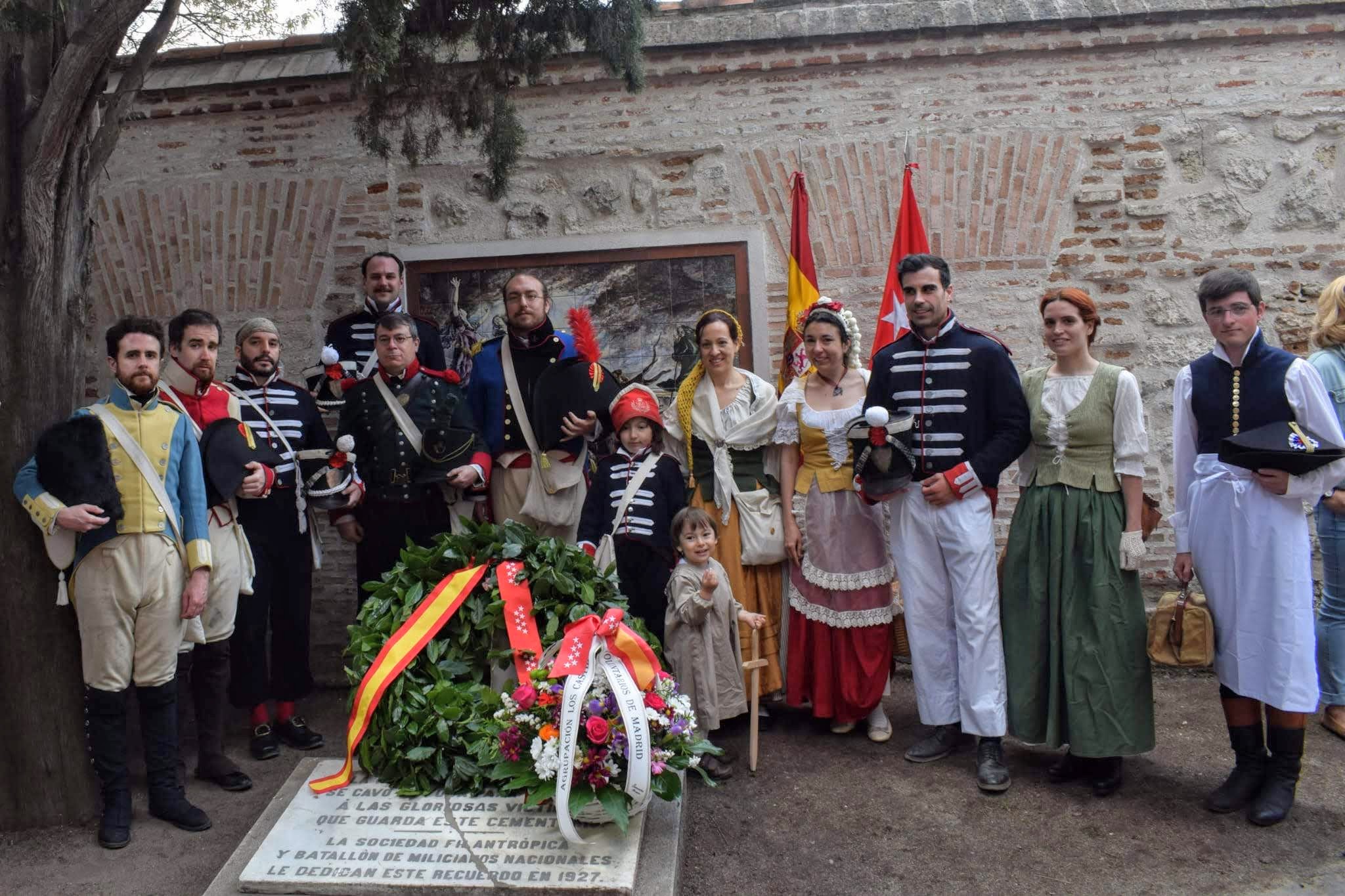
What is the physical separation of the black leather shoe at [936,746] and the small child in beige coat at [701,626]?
84cm

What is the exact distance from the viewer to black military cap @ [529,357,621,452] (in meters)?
5.06

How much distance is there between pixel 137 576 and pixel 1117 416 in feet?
12.7

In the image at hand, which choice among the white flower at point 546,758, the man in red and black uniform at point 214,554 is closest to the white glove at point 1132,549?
the white flower at point 546,758

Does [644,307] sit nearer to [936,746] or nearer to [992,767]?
[936,746]

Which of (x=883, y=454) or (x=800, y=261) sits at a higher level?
(x=800, y=261)

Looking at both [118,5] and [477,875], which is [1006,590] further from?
[118,5]

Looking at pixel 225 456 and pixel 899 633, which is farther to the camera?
pixel 899 633

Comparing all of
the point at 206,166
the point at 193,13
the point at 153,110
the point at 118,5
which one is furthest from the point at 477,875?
the point at 193,13

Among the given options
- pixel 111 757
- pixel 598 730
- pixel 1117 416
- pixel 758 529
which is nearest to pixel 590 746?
pixel 598 730

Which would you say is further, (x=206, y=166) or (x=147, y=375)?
(x=206, y=166)

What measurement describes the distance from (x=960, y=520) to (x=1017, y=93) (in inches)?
115

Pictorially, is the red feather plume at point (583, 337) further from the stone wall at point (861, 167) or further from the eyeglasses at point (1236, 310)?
the eyeglasses at point (1236, 310)

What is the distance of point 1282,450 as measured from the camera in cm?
379

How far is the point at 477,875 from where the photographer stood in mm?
3457
